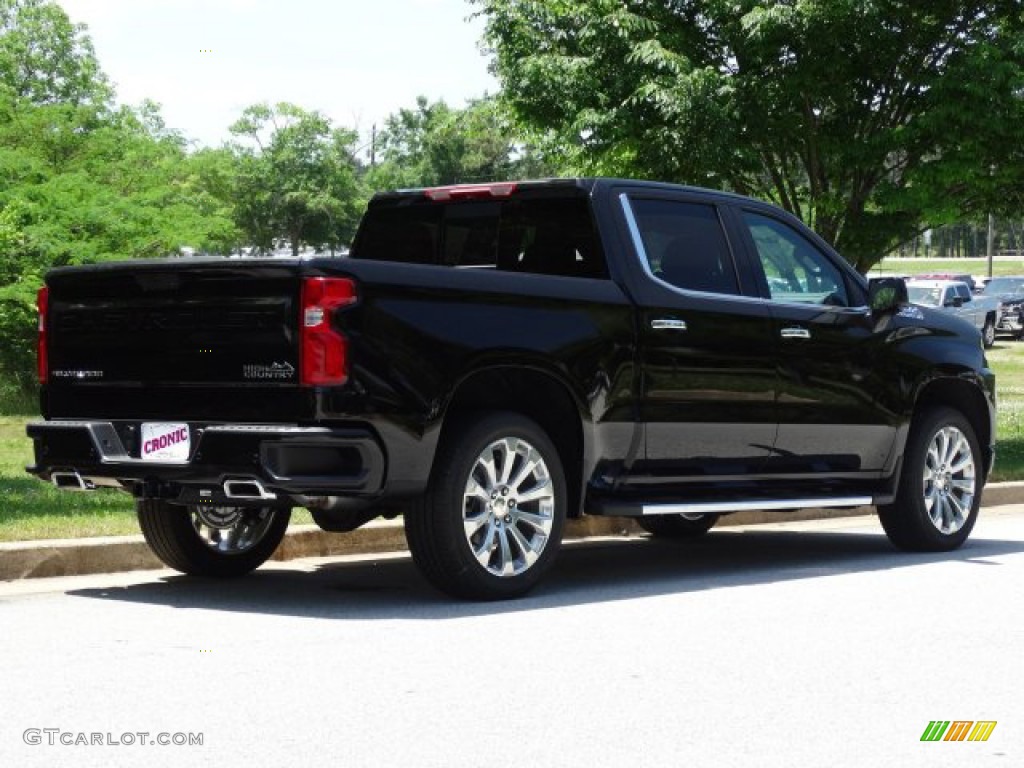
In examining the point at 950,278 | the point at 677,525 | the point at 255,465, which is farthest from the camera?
the point at 950,278

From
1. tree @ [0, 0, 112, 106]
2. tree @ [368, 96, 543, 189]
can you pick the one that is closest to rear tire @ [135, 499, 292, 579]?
tree @ [0, 0, 112, 106]

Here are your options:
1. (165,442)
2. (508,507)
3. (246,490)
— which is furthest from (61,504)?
(508,507)

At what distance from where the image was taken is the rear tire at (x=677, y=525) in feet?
38.3

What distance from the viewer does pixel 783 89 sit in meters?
19.1

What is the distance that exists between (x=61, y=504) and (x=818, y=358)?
507 centimetres

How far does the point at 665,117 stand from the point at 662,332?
32.9 ft

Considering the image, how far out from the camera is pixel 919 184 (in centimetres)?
1936

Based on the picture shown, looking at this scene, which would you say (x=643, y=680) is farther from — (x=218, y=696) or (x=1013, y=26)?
(x=1013, y=26)

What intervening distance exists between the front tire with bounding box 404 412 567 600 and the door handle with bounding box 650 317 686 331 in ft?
2.81

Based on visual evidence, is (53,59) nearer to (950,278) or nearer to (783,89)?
(950,278)

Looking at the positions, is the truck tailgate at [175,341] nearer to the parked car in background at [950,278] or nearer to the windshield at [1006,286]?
the parked car in background at [950,278]

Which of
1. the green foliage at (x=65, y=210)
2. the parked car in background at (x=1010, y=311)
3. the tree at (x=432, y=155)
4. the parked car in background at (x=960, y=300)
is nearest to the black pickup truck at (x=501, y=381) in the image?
the green foliage at (x=65, y=210)

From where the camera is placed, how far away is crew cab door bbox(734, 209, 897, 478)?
9859 millimetres

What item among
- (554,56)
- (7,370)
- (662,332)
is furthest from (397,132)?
(662,332)
